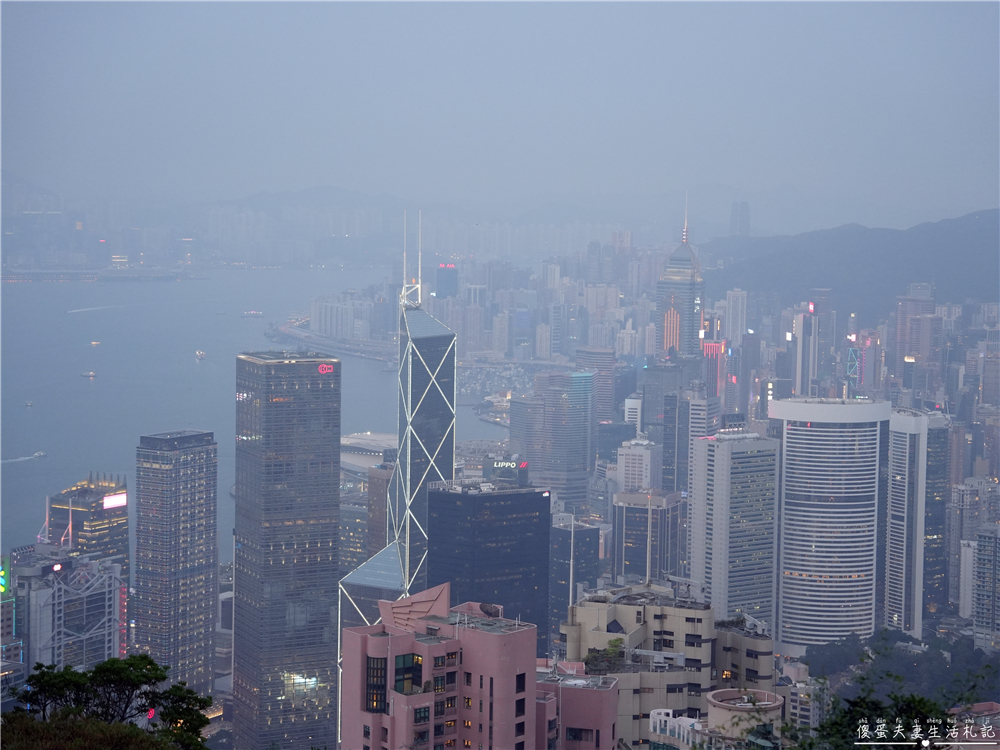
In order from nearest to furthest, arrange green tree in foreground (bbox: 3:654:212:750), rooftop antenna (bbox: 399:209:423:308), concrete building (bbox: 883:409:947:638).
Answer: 1. green tree in foreground (bbox: 3:654:212:750)
2. concrete building (bbox: 883:409:947:638)
3. rooftop antenna (bbox: 399:209:423:308)

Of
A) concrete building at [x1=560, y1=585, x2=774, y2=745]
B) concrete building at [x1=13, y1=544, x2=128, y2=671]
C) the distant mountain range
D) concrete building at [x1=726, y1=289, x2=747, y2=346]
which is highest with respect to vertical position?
the distant mountain range

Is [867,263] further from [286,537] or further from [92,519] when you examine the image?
[92,519]

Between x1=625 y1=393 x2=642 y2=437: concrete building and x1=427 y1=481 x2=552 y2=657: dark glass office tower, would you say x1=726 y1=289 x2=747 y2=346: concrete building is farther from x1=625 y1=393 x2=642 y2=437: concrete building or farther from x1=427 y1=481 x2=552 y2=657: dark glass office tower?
x1=427 y1=481 x2=552 y2=657: dark glass office tower

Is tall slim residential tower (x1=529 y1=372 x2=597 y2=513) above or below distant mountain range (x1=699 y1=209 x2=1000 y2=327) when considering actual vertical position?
below

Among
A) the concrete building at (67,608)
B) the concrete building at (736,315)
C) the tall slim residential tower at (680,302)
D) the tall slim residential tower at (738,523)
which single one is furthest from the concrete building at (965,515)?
the concrete building at (67,608)


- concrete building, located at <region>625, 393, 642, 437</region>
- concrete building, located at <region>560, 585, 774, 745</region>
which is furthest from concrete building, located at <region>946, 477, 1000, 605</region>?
concrete building, located at <region>560, 585, 774, 745</region>

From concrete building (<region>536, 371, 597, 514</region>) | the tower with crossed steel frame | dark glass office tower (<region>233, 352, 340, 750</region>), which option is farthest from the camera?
concrete building (<region>536, 371, 597, 514</region>)

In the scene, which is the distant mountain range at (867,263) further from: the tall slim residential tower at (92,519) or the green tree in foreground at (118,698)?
the green tree in foreground at (118,698)
